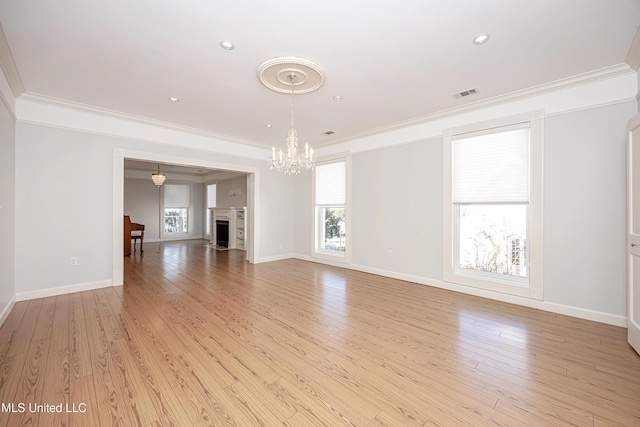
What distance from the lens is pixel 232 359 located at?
2.19 meters

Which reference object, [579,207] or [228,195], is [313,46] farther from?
[228,195]

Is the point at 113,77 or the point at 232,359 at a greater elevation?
the point at 113,77

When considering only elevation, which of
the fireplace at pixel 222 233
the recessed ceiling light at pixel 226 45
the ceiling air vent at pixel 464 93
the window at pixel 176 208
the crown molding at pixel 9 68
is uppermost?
the ceiling air vent at pixel 464 93

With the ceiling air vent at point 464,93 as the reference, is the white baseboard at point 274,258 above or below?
below

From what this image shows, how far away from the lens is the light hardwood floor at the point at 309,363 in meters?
1.62

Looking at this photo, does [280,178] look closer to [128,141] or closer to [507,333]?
[128,141]

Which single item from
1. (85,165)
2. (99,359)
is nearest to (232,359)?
(99,359)

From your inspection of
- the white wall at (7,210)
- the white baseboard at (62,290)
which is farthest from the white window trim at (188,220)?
the white wall at (7,210)

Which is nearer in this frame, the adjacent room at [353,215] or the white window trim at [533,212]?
the adjacent room at [353,215]

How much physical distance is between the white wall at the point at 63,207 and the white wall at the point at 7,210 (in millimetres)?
180

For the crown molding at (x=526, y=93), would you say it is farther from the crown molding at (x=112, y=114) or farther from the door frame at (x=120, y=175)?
the door frame at (x=120, y=175)

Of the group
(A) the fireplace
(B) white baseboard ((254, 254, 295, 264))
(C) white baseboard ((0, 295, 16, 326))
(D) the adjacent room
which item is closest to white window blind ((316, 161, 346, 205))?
(D) the adjacent room

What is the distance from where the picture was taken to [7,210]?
10.2 feet

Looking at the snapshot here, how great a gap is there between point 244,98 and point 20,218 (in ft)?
11.2
